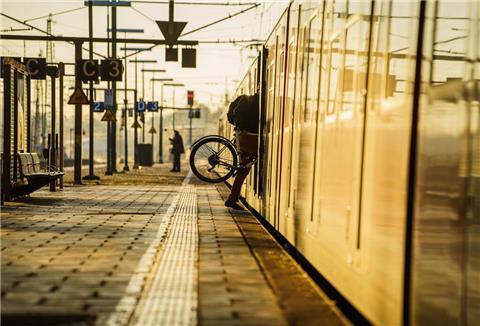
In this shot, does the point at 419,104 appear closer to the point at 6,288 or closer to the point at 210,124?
the point at 6,288

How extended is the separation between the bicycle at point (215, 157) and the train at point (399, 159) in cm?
833

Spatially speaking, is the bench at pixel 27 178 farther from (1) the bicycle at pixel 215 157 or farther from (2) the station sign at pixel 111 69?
(2) the station sign at pixel 111 69

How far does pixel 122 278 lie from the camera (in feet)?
25.6

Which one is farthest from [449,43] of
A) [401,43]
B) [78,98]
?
[78,98]

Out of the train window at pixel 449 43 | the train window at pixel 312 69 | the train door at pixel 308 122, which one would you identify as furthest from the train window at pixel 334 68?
the train window at pixel 449 43

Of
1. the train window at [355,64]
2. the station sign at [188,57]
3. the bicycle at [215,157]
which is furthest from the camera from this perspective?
the station sign at [188,57]

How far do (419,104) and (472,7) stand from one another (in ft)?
1.81

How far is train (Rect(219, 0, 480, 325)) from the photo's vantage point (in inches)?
185

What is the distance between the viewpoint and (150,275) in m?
8.02

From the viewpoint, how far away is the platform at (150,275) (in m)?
6.21

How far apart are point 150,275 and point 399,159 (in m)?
3.43

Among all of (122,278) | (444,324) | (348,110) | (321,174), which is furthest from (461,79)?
(122,278)

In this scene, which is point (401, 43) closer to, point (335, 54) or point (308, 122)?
point (335, 54)

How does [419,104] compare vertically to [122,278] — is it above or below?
above
